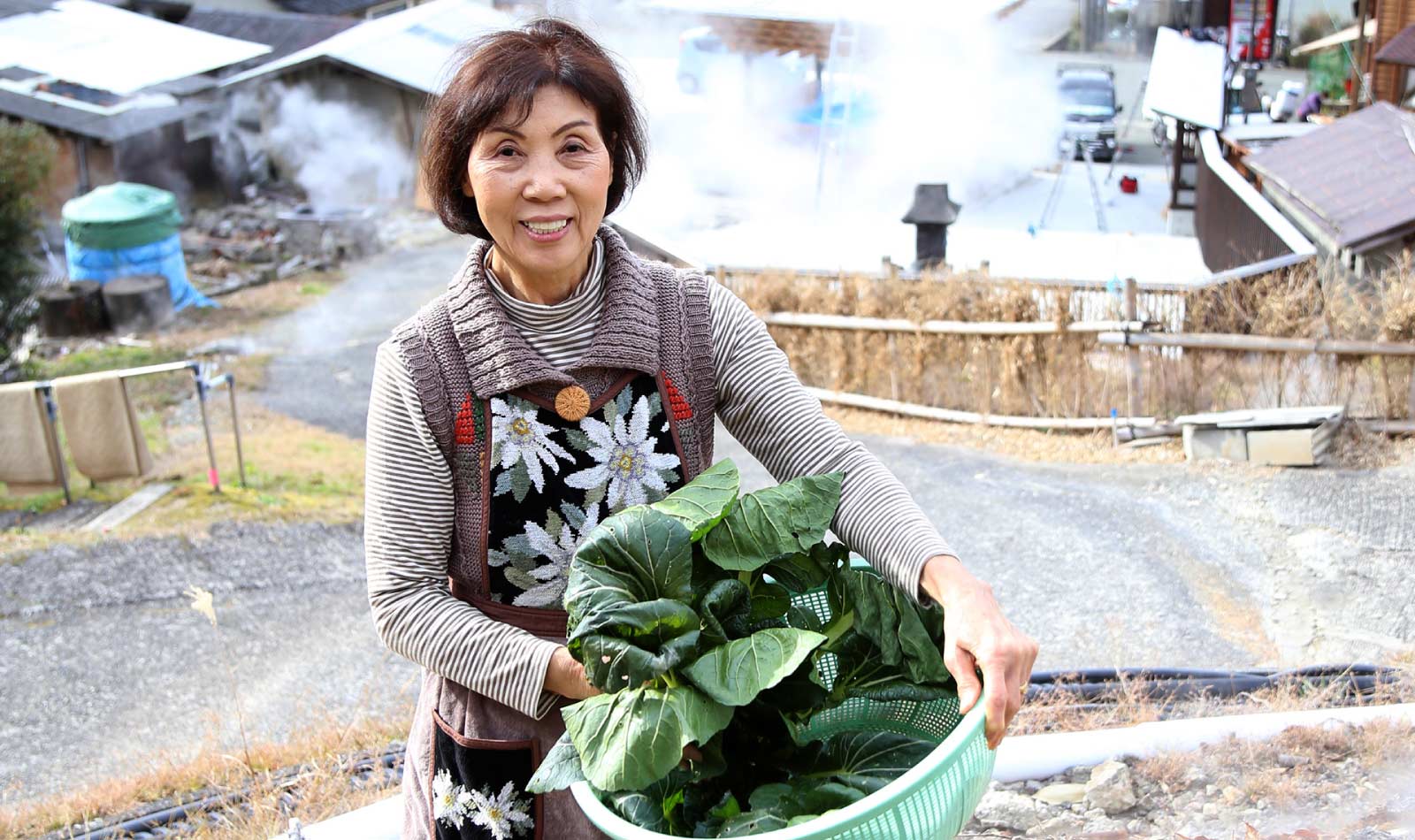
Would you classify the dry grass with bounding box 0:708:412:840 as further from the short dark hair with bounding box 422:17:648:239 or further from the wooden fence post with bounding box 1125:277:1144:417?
the wooden fence post with bounding box 1125:277:1144:417

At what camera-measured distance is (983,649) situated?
147 cm

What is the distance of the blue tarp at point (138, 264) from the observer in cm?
1889

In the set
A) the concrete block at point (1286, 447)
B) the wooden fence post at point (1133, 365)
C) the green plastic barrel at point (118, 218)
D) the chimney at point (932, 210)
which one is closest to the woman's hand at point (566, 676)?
the concrete block at point (1286, 447)

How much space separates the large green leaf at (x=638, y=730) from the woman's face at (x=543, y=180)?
614 millimetres

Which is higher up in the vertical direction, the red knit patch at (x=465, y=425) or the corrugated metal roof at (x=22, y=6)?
the corrugated metal roof at (x=22, y=6)

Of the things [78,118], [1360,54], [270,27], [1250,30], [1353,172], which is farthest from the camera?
[270,27]

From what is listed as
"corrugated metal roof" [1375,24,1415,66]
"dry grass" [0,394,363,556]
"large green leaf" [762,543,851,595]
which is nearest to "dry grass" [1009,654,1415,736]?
"large green leaf" [762,543,851,595]

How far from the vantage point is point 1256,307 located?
8.46m

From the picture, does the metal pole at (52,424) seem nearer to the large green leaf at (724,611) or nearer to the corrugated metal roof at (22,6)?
the large green leaf at (724,611)

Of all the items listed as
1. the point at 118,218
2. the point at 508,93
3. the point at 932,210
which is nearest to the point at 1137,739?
the point at 508,93

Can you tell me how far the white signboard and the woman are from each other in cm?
1498

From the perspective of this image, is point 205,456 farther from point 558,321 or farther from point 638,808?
point 638,808

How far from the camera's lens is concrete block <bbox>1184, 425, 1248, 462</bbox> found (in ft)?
25.9

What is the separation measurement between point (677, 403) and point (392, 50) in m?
24.7
